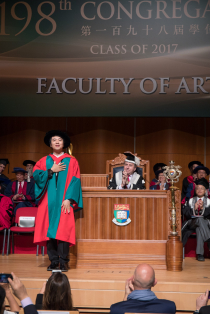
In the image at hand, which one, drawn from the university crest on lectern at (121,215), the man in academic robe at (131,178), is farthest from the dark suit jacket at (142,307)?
the man in academic robe at (131,178)

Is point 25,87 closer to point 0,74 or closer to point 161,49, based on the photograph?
point 0,74

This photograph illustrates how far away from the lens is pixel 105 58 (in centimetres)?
584

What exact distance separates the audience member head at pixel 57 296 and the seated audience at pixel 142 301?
1.06 ft

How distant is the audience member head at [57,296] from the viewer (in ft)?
6.79

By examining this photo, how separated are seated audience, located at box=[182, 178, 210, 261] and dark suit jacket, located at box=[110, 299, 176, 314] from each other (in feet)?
9.68

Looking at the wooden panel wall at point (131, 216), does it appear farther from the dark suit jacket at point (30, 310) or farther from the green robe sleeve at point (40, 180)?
the dark suit jacket at point (30, 310)

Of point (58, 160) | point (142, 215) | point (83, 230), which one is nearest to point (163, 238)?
point (142, 215)

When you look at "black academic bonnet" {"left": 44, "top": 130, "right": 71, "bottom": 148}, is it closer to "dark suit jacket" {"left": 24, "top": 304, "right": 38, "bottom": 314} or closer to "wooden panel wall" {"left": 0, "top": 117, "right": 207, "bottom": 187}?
"dark suit jacket" {"left": 24, "top": 304, "right": 38, "bottom": 314}

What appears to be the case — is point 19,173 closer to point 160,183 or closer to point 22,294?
point 160,183

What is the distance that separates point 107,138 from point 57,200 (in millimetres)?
5148

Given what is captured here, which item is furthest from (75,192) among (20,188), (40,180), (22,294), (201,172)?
(20,188)

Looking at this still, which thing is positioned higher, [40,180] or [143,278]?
[40,180]

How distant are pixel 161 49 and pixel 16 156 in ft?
15.7

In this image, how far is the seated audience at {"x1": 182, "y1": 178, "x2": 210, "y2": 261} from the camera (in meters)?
5.14
